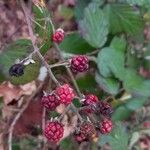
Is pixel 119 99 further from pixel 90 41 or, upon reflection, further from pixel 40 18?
pixel 40 18

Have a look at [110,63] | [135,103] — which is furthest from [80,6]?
[135,103]

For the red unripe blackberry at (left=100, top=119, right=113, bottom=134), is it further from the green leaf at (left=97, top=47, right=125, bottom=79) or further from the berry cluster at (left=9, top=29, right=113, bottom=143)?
the green leaf at (left=97, top=47, right=125, bottom=79)

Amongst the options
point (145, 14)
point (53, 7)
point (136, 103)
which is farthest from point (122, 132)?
point (53, 7)

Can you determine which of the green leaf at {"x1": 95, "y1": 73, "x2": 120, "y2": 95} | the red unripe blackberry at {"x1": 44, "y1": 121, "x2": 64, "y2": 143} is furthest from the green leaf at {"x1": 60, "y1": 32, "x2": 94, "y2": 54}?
the red unripe blackberry at {"x1": 44, "y1": 121, "x2": 64, "y2": 143}

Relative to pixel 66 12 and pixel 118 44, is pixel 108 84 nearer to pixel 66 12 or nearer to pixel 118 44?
pixel 118 44

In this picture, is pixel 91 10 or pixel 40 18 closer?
pixel 40 18

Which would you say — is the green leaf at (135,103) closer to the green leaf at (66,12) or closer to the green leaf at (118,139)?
the green leaf at (118,139)
